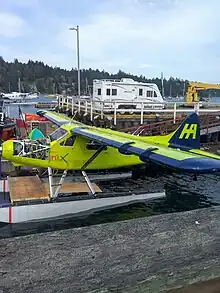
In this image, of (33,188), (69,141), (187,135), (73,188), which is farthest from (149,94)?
(33,188)

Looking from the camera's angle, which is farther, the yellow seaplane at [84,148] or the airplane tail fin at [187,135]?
the airplane tail fin at [187,135]

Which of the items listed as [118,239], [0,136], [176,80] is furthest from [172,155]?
A: [176,80]

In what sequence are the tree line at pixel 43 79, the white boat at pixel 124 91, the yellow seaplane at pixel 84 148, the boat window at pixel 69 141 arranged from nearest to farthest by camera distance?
the yellow seaplane at pixel 84 148 → the boat window at pixel 69 141 → the white boat at pixel 124 91 → the tree line at pixel 43 79

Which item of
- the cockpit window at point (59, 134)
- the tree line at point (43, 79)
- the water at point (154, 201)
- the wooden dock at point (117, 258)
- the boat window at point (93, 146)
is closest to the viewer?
the wooden dock at point (117, 258)

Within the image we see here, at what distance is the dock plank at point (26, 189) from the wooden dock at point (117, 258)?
17.6 feet

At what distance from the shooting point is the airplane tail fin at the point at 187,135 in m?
12.6

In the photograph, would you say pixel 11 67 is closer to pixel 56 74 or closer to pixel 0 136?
pixel 56 74

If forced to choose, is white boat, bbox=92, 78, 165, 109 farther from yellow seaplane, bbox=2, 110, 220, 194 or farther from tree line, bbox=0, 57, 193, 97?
tree line, bbox=0, 57, 193, 97

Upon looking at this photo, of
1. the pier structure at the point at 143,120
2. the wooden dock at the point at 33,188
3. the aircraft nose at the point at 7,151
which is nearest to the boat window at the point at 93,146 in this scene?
the wooden dock at the point at 33,188

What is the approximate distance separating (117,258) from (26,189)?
290 inches

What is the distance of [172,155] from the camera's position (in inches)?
277

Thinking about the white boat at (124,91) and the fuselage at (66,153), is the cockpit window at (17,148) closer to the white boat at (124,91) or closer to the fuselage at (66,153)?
the fuselage at (66,153)

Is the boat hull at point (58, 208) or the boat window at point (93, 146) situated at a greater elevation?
the boat window at point (93, 146)

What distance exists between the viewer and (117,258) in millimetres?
4875
